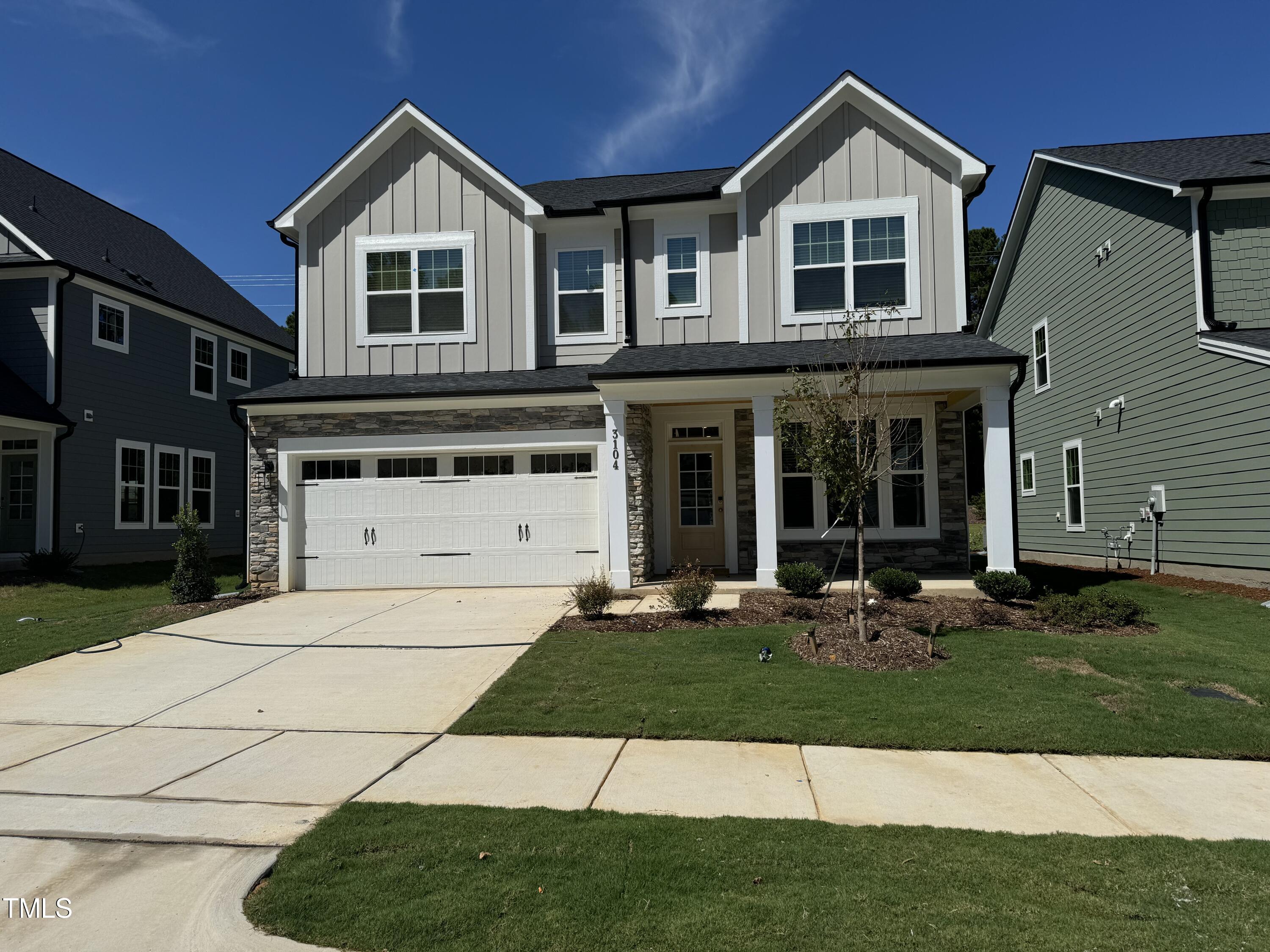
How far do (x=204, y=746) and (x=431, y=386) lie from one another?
7.78 m

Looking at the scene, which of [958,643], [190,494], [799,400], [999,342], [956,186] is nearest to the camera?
[958,643]

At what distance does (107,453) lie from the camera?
16.8 m

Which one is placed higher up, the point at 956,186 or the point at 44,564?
the point at 956,186

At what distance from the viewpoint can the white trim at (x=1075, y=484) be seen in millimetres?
15883

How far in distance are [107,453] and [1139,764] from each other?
741 inches

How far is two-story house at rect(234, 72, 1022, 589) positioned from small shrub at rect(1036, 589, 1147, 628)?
3463 millimetres

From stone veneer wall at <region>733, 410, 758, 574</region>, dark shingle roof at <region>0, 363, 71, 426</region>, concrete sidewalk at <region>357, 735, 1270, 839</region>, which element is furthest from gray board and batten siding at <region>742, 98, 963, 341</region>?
dark shingle roof at <region>0, 363, 71, 426</region>

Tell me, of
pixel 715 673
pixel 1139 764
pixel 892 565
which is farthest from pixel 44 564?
pixel 1139 764

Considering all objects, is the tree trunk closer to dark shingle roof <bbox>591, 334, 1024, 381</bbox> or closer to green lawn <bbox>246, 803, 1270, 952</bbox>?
dark shingle roof <bbox>591, 334, 1024, 381</bbox>

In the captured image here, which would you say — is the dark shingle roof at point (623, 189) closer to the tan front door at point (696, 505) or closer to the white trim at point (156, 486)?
the tan front door at point (696, 505)

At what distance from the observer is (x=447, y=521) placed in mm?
12641

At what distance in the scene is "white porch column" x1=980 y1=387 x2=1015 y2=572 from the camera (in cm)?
1083

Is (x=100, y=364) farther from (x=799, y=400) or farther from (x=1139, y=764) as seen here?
(x=1139, y=764)

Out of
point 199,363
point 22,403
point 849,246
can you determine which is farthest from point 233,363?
point 849,246
